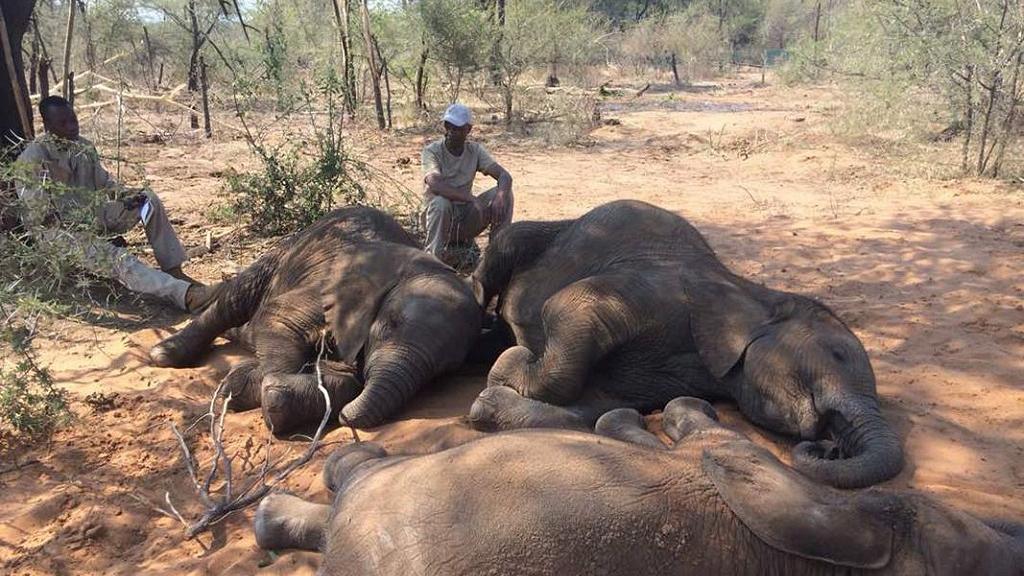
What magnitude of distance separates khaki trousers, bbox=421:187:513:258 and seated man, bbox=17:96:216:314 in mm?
2030

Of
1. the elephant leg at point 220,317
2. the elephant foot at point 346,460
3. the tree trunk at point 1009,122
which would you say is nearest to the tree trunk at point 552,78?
the tree trunk at point 1009,122

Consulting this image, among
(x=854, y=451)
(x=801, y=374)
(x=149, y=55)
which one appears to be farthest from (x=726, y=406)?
(x=149, y=55)

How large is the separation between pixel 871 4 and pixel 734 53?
30.2 meters

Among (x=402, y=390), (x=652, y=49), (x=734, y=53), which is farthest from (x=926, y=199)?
(x=734, y=53)

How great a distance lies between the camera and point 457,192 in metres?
7.37

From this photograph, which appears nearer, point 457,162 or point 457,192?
point 457,192

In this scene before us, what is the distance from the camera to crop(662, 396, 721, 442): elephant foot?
12.3ft

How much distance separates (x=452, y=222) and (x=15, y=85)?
392cm

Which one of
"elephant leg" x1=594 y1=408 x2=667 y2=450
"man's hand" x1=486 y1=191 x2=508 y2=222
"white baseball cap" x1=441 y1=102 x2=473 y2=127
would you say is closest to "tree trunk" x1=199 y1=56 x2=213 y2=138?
"white baseball cap" x1=441 y1=102 x2=473 y2=127

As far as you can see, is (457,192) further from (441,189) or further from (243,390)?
(243,390)

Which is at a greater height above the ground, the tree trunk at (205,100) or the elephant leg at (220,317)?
the tree trunk at (205,100)

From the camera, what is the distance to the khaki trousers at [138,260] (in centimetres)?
538

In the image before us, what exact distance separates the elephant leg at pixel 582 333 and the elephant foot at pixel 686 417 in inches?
22.3

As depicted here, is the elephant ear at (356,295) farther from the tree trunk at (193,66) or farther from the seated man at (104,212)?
the tree trunk at (193,66)
